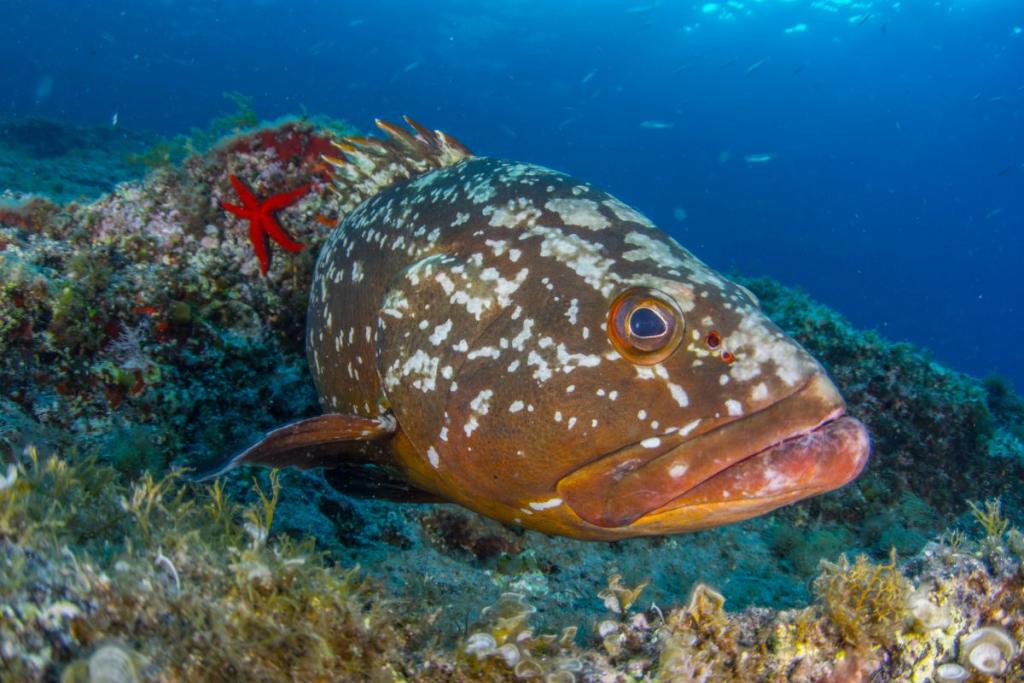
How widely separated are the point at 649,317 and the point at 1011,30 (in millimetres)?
87676

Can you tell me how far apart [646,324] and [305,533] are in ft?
8.36

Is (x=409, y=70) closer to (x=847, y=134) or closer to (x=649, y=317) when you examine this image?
(x=847, y=134)

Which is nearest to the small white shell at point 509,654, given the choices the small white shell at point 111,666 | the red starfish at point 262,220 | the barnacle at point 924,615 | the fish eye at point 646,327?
the small white shell at point 111,666

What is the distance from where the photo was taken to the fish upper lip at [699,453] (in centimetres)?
261

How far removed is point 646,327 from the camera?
2.81 m

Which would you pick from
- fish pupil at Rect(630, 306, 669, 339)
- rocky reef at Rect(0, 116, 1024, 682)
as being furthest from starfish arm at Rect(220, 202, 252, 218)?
fish pupil at Rect(630, 306, 669, 339)

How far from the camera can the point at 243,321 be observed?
570 centimetres

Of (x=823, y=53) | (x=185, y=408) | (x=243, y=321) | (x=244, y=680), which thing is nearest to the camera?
(x=244, y=680)

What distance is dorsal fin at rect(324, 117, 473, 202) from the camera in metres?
5.06

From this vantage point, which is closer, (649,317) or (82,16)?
(649,317)

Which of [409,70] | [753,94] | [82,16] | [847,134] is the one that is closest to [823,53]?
[753,94]

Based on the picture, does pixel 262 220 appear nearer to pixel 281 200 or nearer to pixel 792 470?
pixel 281 200

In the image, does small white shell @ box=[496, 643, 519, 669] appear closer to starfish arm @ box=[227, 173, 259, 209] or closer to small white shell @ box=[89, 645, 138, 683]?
small white shell @ box=[89, 645, 138, 683]

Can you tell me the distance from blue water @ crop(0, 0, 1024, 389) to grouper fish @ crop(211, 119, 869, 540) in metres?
67.5
